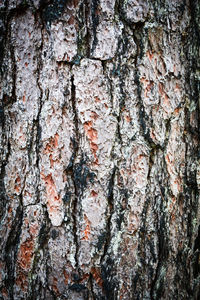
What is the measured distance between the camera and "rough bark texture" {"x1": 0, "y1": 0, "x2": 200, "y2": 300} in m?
0.99

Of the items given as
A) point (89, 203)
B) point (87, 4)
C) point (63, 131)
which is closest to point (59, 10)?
point (87, 4)

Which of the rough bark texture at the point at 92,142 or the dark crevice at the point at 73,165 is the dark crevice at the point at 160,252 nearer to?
A: the rough bark texture at the point at 92,142

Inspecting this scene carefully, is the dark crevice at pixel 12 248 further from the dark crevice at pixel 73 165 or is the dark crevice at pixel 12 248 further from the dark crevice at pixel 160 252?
the dark crevice at pixel 160 252

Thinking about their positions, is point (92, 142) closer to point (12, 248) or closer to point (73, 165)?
point (73, 165)

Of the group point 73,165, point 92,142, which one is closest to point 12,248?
point 73,165

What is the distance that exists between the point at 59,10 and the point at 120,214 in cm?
79

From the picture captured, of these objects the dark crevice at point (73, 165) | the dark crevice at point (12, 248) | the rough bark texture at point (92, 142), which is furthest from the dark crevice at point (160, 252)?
the dark crevice at point (12, 248)

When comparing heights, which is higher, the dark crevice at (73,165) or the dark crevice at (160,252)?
the dark crevice at (73,165)

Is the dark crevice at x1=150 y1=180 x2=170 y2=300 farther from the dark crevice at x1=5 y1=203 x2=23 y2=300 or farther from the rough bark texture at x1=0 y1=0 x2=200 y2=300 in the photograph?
the dark crevice at x1=5 y1=203 x2=23 y2=300

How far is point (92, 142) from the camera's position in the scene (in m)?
1.00

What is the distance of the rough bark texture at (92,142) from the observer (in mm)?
988

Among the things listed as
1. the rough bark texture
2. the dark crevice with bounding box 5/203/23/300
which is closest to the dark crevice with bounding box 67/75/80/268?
the rough bark texture

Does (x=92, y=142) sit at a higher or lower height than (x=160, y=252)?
higher

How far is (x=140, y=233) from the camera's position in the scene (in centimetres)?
106
